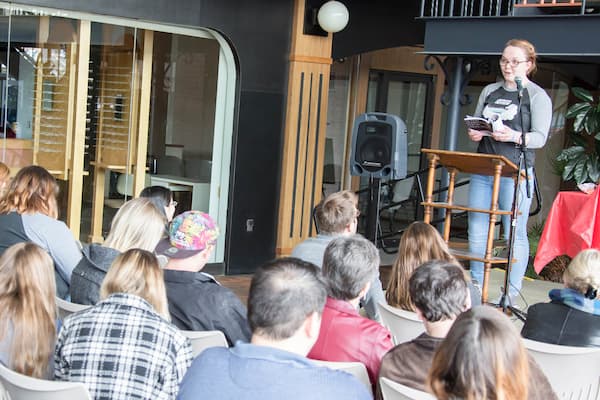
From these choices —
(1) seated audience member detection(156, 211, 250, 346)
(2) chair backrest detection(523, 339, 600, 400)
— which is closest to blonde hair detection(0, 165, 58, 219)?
(1) seated audience member detection(156, 211, 250, 346)

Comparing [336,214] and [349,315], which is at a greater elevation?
[336,214]

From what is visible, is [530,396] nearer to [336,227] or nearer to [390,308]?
[390,308]

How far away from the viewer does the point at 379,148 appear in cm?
729

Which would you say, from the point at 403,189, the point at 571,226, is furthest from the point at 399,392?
the point at 403,189

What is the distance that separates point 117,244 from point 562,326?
1.85m

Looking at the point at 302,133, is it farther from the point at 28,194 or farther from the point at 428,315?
the point at 428,315

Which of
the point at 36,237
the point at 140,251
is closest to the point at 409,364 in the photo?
the point at 140,251

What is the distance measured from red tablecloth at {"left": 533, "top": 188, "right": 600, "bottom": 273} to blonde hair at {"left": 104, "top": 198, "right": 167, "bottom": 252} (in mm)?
3223

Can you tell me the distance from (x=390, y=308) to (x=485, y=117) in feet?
7.52

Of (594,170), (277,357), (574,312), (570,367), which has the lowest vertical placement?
(570,367)

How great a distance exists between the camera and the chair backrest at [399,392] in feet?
6.88

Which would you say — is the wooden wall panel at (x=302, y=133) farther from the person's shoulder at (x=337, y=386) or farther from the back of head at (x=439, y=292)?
the person's shoulder at (x=337, y=386)

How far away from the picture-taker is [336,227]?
4.00 metres

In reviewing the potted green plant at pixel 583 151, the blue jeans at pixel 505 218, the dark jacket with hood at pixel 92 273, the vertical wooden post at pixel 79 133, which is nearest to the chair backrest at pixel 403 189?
the potted green plant at pixel 583 151
